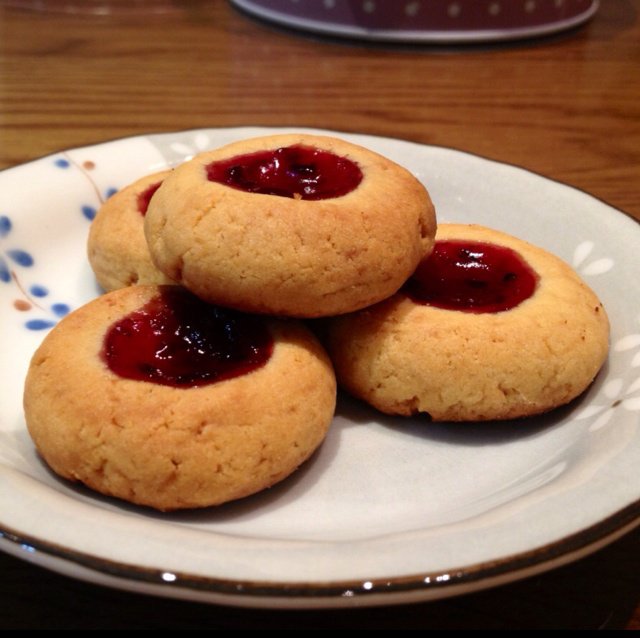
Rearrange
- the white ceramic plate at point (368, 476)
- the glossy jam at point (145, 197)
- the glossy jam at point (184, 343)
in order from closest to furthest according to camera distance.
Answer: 1. the white ceramic plate at point (368, 476)
2. the glossy jam at point (184, 343)
3. the glossy jam at point (145, 197)

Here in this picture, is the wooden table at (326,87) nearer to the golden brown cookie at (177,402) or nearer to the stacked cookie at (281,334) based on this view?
the stacked cookie at (281,334)

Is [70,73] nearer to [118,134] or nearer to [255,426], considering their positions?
[118,134]

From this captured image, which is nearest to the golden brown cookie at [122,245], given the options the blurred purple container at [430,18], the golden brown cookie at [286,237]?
the golden brown cookie at [286,237]

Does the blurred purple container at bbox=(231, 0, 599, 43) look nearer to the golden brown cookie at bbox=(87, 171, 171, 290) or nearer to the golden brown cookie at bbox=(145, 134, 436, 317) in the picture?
the golden brown cookie at bbox=(87, 171, 171, 290)

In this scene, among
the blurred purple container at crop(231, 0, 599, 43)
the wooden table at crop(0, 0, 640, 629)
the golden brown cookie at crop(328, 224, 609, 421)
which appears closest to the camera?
the golden brown cookie at crop(328, 224, 609, 421)

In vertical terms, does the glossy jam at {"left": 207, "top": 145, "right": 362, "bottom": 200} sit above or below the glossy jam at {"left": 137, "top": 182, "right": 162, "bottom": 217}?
above

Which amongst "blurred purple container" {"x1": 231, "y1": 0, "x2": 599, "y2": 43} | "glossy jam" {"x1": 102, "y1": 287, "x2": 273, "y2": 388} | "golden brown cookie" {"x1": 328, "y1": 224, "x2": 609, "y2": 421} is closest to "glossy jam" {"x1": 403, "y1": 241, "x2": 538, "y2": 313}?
"golden brown cookie" {"x1": 328, "y1": 224, "x2": 609, "y2": 421}

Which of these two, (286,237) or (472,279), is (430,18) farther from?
(286,237)
